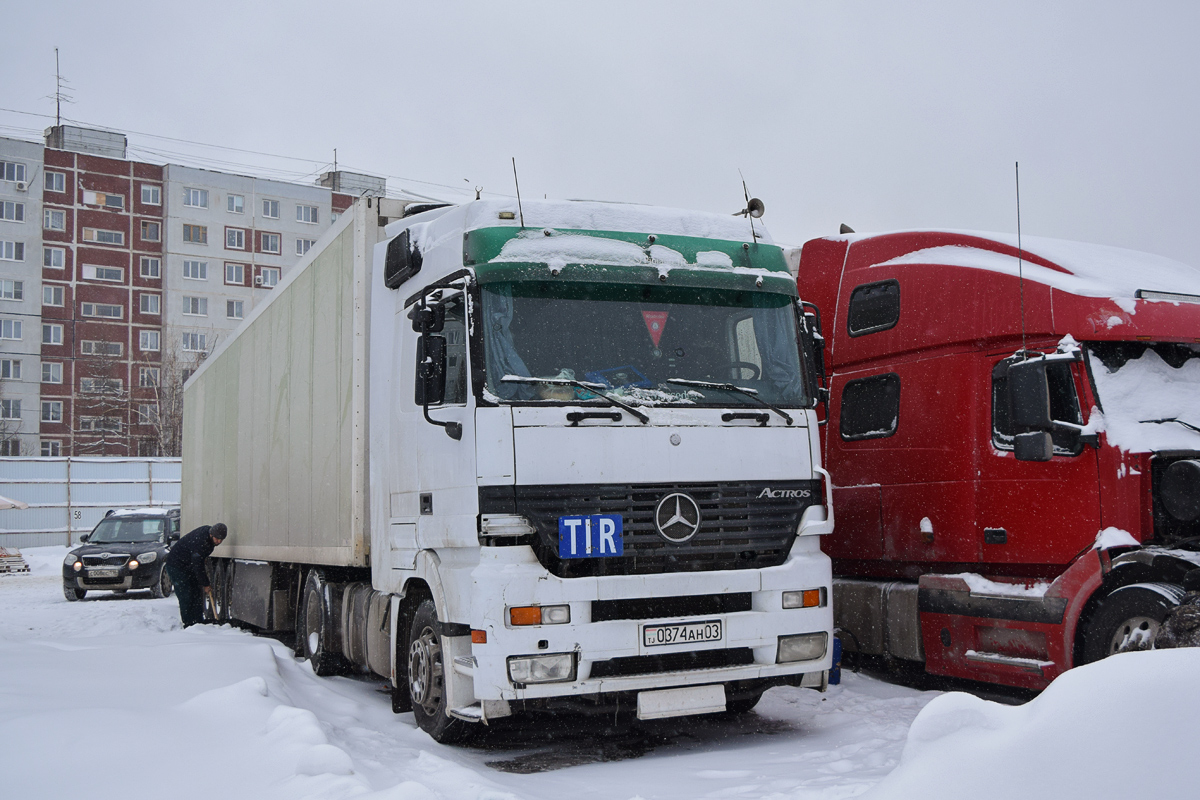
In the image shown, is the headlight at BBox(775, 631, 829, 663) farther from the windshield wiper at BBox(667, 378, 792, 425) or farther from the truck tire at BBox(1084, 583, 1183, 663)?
the truck tire at BBox(1084, 583, 1183, 663)

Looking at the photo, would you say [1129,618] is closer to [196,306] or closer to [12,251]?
[196,306]

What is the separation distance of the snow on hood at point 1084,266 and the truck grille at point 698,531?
7.23ft

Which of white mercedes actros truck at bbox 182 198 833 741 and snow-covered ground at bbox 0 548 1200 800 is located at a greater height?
white mercedes actros truck at bbox 182 198 833 741

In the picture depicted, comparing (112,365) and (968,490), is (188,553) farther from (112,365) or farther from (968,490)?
(112,365)

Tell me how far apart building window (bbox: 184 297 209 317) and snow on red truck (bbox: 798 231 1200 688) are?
5523 centimetres

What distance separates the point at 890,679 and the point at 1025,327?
3.10m

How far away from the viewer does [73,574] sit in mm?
20062

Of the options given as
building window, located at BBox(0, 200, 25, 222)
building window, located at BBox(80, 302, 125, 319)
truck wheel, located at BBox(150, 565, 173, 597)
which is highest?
building window, located at BBox(0, 200, 25, 222)

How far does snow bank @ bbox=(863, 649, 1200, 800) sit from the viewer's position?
134 inches

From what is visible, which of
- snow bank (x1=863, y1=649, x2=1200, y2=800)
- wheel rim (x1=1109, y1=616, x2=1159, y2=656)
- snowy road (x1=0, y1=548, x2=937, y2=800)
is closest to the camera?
snow bank (x1=863, y1=649, x2=1200, y2=800)

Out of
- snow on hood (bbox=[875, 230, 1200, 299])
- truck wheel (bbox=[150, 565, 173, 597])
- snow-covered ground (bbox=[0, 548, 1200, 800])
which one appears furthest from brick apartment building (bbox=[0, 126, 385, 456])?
snow on hood (bbox=[875, 230, 1200, 299])

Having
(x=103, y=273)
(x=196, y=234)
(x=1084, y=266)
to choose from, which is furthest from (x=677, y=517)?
(x=196, y=234)

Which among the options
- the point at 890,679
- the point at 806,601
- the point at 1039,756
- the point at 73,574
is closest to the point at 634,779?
the point at 806,601

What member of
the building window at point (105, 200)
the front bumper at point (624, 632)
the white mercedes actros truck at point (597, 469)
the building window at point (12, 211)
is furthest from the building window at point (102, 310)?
the front bumper at point (624, 632)
